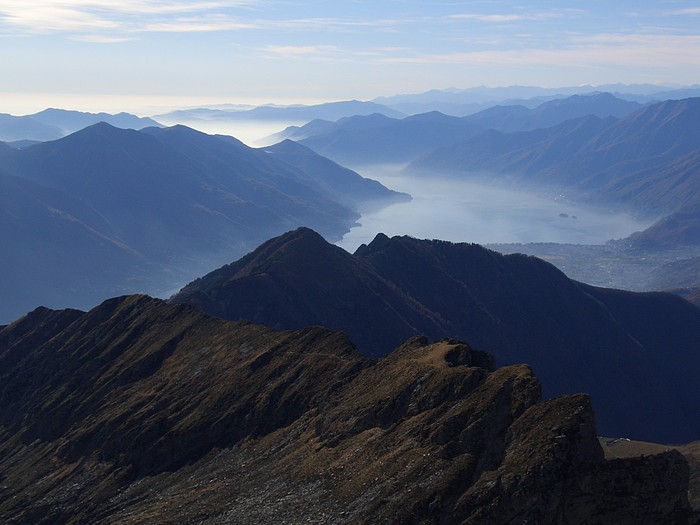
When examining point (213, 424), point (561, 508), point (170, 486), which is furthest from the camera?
point (213, 424)

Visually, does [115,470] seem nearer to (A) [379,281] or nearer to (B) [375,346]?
(B) [375,346]

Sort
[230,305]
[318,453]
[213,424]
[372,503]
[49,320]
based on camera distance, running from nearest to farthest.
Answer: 1. [372,503]
2. [318,453]
3. [213,424]
4. [49,320]
5. [230,305]

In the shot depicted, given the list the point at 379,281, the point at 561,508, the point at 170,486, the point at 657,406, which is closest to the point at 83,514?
the point at 170,486

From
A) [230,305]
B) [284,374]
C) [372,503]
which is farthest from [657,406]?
[372,503]

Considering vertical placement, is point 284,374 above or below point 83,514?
above

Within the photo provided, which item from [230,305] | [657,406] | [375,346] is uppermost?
[230,305]

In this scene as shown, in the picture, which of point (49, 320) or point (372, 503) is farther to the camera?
point (49, 320)

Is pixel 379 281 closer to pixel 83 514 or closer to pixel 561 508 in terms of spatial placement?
pixel 83 514
